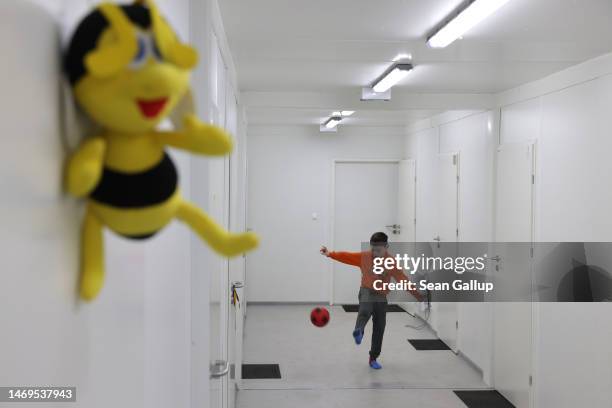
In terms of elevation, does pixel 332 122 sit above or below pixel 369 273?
above

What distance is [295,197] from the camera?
8344mm

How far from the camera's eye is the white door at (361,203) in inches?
328

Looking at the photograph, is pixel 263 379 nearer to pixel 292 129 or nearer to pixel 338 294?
pixel 338 294

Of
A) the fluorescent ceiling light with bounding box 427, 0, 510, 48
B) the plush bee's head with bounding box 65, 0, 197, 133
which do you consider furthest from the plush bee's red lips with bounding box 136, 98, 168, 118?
the fluorescent ceiling light with bounding box 427, 0, 510, 48

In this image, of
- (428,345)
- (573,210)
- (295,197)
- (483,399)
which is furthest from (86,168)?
(295,197)

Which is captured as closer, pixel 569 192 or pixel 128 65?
pixel 128 65

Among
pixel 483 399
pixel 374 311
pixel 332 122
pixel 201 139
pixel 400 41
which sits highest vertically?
pixel 332 122

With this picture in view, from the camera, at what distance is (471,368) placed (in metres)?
5.60

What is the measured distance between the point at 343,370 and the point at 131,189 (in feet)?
17.2

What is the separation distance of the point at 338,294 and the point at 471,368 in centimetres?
307

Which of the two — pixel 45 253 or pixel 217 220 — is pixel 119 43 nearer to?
pixel 45 253

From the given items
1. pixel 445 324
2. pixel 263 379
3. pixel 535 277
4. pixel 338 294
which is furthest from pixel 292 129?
pixel 535 277

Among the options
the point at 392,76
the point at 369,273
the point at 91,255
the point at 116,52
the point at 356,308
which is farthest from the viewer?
the point at 356,308

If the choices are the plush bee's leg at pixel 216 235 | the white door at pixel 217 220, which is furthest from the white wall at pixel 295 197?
the plush bee's leg at pixel 216 235
